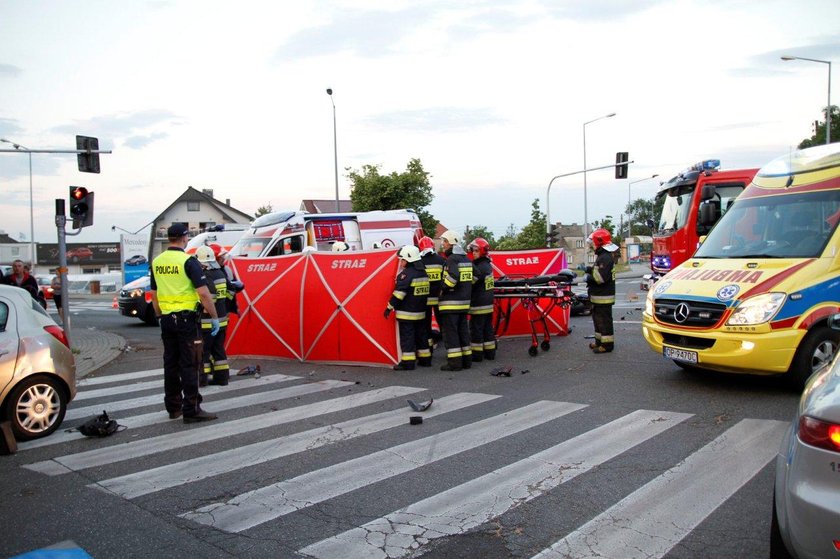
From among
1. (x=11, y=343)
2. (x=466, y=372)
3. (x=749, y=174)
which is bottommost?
(x=466, y=372)

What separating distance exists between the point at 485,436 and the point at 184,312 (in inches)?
139

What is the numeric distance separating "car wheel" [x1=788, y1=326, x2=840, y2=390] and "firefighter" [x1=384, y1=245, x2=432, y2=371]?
5.08 m

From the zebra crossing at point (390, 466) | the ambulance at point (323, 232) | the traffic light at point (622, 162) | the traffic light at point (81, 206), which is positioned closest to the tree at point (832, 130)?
the traffic light at point (622, 162)

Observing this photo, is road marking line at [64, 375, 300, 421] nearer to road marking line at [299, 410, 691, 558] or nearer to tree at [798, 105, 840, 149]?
road marking line at [299, 410, 691, 558]

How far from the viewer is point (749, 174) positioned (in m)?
14.6

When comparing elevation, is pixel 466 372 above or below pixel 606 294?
below

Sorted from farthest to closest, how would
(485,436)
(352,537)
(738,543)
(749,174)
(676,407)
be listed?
(749,174) < (676,407) < (485,436) < (352,537) < (738,543)

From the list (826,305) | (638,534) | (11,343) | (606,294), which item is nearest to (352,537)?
(638,534)

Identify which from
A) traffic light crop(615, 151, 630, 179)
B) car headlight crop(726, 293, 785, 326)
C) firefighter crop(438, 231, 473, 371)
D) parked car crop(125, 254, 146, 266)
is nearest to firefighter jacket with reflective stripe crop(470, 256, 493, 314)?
firefighter crop(438, 231, 473, 371)

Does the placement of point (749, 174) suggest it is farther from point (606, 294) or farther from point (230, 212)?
point (230, 212)

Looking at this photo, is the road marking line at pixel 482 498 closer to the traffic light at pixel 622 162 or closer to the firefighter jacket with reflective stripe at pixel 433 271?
the firefighter jacket with reflective stripe at pixel 433 271

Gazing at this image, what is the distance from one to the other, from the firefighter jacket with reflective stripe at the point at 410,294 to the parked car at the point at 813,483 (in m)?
7.32

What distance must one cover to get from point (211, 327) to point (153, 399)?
1235 millimetres

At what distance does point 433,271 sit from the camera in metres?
10.6
